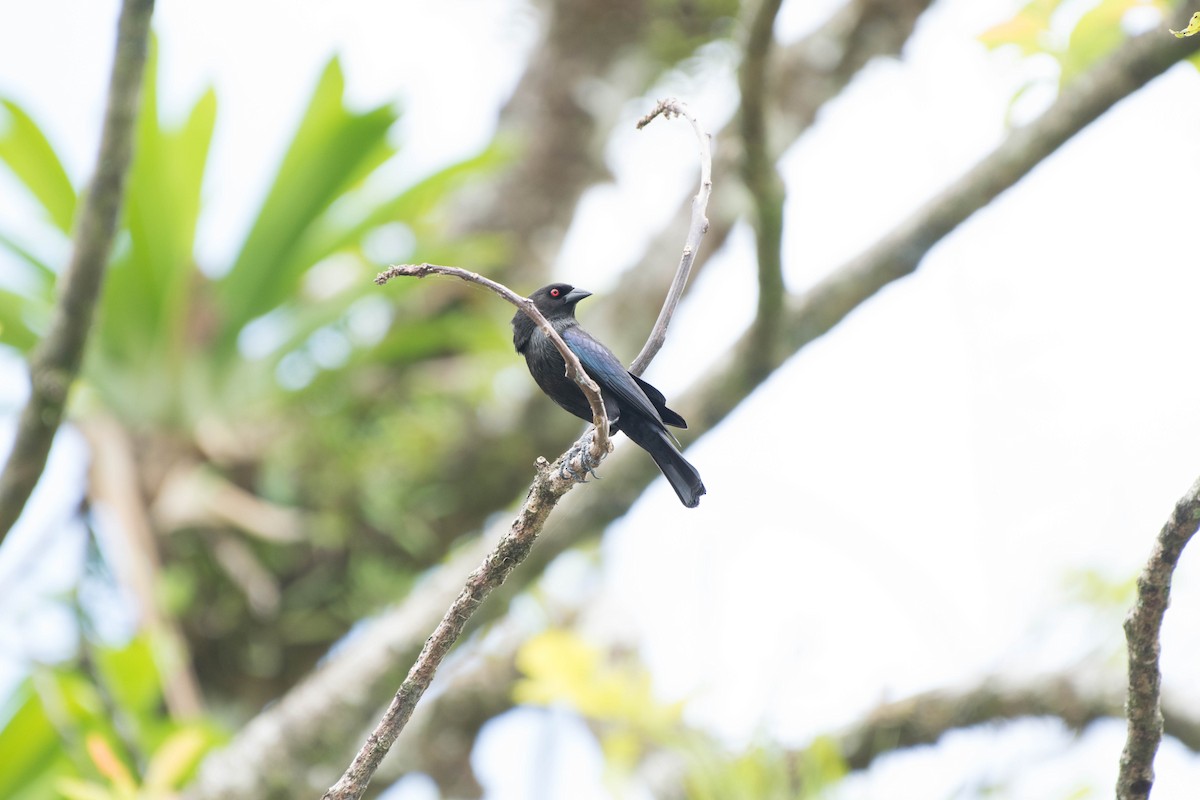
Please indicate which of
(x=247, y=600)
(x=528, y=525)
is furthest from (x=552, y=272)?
(x=528, y=525)

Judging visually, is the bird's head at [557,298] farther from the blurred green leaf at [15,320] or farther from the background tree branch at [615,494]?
the blurred green leaf at [15,320]

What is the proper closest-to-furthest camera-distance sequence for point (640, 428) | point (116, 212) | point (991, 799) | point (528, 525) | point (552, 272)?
point (528, 525) < point (640, 428) < point (116, 212) < point (991, 799) < point (552, 272)

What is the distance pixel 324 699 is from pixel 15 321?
251cm

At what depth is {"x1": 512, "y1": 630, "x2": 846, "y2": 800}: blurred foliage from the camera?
3908mm

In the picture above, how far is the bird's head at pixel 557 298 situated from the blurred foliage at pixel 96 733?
2041 millimetres

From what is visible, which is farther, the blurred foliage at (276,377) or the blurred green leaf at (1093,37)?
the blurred foliage at (276,377)

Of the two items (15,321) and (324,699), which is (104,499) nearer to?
(15,321)

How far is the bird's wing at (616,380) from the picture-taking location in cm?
211

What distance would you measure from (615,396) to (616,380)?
2.3 inches

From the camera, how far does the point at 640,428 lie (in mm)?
2266

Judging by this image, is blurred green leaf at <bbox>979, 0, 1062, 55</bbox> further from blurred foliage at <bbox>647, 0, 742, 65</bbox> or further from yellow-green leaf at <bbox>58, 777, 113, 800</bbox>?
blurred foliage at <bbox>647, 0, 742, 65</bbox>

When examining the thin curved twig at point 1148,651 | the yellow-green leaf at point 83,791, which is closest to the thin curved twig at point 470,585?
the thin curved twig at point 1148,651

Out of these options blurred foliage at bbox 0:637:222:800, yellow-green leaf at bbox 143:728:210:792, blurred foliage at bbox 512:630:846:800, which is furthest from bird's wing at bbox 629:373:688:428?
yellow-green leaf at bbox 143:728:210:792

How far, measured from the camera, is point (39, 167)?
18.0 ft
